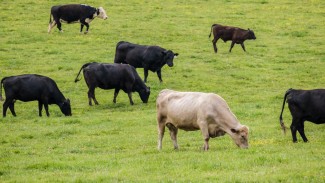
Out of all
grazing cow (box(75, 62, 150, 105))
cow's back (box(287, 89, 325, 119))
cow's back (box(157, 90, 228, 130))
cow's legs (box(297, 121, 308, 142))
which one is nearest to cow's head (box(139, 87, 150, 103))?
grazing cow (box(75, 62, 150, 105))

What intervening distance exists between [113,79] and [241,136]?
1281cm

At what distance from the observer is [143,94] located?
94.1 ft

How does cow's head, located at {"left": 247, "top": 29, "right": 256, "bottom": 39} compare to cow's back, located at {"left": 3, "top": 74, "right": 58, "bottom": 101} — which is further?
cow's head, located at {"left": 247, "top": 29, "right": 256, "bottom": 39}

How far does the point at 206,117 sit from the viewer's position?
54.7 feet

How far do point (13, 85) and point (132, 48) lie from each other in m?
8.07

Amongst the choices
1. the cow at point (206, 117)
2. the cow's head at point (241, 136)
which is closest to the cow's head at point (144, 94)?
the cow at point (206, 117)

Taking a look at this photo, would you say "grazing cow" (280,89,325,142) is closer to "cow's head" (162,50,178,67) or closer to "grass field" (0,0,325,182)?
"grass field" (0,0,325,182)

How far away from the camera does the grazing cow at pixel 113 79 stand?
28.6 m

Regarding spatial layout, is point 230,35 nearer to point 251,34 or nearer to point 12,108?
point 251,34

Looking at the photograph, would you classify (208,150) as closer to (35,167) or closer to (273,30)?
(35,167)

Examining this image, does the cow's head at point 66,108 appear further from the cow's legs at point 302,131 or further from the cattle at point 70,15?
the cattle at point 70,15

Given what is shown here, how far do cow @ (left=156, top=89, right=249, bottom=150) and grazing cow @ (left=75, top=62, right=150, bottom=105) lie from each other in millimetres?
11260

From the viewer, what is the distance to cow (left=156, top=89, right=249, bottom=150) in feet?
54.5

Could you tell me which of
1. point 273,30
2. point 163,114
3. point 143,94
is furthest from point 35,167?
point 273,30
